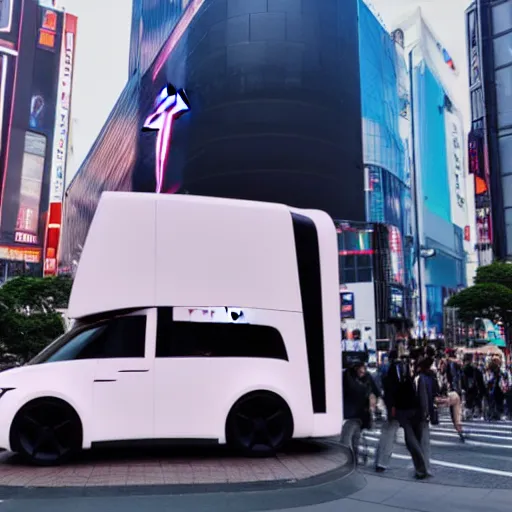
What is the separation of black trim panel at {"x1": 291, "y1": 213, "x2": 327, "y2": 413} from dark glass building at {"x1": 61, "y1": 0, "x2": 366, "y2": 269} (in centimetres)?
3923

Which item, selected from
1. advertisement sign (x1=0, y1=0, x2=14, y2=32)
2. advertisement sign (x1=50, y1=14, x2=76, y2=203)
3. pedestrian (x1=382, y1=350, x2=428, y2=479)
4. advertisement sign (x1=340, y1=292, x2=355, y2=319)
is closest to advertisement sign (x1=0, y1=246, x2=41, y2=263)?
advertisement sign (x1=50, y1=14, x2=76, y2=203)

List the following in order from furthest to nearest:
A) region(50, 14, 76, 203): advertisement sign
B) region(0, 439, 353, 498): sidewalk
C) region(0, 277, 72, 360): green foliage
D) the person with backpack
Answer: region(50, 14, 76, 203): advertisement sign < region(0, 277, 72, 360): green foliage < the person with backpack < region(0, 439, 353, 498): sidewalk

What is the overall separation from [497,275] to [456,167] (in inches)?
813

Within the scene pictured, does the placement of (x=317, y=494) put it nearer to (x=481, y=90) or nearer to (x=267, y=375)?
(x=267, y=375)

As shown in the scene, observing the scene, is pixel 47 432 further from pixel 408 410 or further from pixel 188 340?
pixel 408 410

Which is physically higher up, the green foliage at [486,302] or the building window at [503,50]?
the building window at [503,50]

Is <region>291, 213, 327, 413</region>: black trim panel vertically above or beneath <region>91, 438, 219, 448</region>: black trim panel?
above

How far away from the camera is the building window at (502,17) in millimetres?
63312

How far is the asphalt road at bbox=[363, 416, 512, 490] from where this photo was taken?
7.88 meters

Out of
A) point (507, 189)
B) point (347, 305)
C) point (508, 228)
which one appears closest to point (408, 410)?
point (347, 305)

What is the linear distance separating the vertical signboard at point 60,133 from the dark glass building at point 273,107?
2277 centimetres

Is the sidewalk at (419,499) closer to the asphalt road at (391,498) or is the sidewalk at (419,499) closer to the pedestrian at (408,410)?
the asphalt road at (391,498)

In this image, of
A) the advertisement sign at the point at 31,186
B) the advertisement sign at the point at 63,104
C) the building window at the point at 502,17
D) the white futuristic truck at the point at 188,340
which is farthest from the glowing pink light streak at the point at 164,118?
the building window at the point at 502,17

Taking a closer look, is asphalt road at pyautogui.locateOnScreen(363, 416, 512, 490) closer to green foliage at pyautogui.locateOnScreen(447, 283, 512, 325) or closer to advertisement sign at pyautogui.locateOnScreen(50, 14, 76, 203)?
green foliage at pyautogui.locateOnScreen(447, 283, 512, 325)
